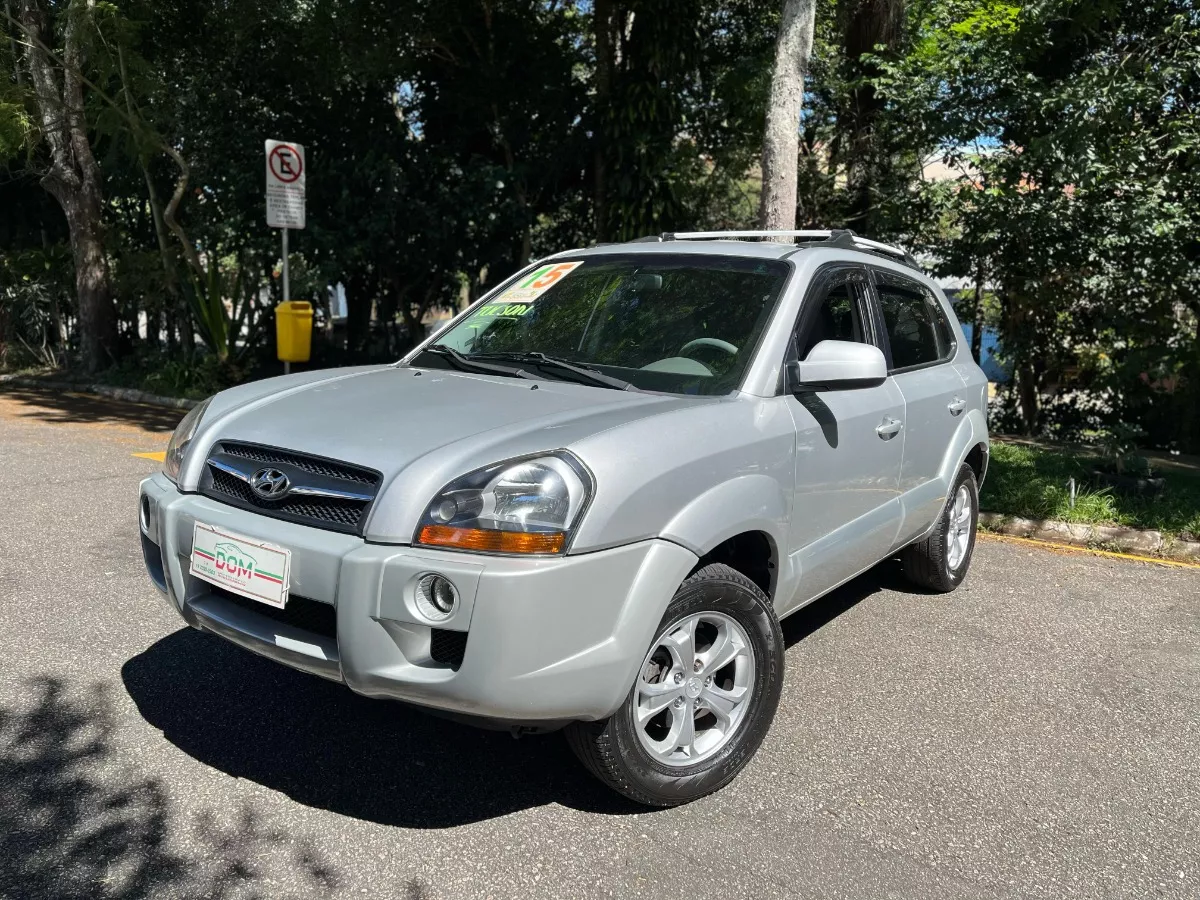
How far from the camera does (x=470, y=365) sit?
12.4 ft

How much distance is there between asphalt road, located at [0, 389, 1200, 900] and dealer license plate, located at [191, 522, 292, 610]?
2.22 feet

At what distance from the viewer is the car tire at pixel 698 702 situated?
2866mm

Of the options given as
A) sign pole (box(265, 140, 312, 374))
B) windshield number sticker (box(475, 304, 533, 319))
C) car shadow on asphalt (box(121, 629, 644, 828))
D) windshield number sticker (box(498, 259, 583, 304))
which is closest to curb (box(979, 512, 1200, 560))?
windshield number sticker (box(498, 259, 583, 304))

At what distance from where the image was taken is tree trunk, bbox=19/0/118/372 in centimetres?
1220

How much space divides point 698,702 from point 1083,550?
4.50 metres

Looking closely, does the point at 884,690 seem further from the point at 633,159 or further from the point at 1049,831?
the point at 633,159

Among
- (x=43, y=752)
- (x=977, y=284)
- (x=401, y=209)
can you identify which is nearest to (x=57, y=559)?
(x=43, y=752)

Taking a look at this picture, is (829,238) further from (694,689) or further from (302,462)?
(302,462)

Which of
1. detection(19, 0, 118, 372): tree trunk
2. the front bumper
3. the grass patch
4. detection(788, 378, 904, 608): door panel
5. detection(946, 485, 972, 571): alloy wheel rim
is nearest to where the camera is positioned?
the front bumper

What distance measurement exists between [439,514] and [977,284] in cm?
1008

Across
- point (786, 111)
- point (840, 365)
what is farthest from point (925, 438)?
point (786, 111)

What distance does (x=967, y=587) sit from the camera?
5.51 m

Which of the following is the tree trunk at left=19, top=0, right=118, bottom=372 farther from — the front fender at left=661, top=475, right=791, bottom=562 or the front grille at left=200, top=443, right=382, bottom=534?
the front fender at left=661, top=475, right=791, bottom=562

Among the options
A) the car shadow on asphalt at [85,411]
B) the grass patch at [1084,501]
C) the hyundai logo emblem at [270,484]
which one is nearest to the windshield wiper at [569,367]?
the hyundai logo emblem at [270,484]
